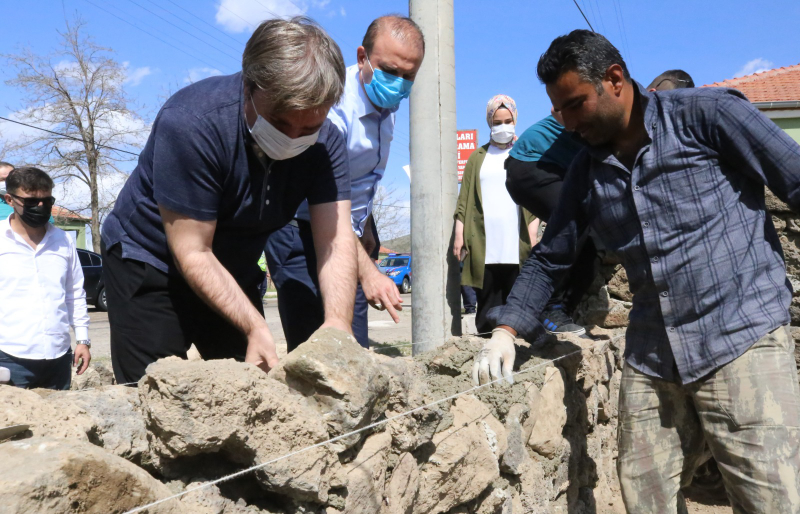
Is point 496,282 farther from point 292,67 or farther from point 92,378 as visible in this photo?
point 292,67

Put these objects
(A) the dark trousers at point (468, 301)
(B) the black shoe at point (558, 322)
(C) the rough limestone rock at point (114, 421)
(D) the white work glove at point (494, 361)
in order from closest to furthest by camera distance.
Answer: (C) the rough limestone rock at point (114, 421) < (D) the white work glove at point (494, 361) < (B) the black shoe at point (558, 322) < (A) the dark trousers at point (468, 301)

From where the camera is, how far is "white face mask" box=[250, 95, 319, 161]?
2145mm

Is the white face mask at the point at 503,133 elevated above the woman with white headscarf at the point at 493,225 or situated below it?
above

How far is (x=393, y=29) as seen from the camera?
124 inches

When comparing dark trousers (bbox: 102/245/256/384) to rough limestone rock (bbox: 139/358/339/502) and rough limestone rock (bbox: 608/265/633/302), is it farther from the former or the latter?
rough limestone rock (bbox: 608/265/633/302)

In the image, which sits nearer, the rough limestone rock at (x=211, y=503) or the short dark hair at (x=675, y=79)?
the rough limestone rock at (x=211, y=503)

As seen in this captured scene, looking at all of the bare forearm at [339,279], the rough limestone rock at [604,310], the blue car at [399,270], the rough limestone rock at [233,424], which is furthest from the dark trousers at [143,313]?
the blue car at [399,270]

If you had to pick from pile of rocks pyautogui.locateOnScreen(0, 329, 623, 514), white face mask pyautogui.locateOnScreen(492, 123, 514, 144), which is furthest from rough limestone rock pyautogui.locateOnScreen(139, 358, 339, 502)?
white face mask pyautogui.locateOnScreen(492, 123, 514, 144)

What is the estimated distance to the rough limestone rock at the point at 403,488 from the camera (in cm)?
205

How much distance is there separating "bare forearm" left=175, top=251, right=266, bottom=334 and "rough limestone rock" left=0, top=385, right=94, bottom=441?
55 centimetres

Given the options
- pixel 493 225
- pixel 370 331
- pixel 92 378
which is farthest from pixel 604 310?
pixel 370 331

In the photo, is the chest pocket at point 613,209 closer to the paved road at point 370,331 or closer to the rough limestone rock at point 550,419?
the rough limestone rock at point 550,419

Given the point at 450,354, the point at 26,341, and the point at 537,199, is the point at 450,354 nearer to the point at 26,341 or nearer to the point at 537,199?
the point at 537,199

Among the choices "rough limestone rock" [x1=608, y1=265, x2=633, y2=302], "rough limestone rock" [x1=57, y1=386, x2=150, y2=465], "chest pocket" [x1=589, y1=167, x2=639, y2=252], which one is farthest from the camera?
"rough limestone rock" [x1=608, y1=265, x2=633, y2=302]
